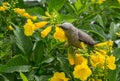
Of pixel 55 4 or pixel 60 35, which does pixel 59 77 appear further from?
pixel 55 4

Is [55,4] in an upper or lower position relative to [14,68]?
upper

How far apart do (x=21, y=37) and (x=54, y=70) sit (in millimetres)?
149

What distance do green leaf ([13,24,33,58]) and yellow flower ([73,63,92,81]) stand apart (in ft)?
0.76

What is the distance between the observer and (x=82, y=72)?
1068 millimetres

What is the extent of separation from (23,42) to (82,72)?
0.90ft

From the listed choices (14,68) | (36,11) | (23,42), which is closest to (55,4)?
(36,11)

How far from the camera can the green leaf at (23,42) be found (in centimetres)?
125

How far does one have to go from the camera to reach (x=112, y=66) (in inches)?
43.6

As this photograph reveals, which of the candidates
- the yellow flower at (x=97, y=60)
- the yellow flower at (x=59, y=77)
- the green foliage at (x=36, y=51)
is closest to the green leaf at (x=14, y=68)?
the green foliage at (x=36, y=51)

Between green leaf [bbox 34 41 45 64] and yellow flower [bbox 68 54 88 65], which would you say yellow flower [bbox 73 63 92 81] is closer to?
yellow flower [bbox 68 54 88 65]

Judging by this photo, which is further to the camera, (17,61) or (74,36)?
(17,61)

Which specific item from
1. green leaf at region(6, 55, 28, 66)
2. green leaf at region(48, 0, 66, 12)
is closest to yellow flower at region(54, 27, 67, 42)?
green leaf at region(6, 55, 28, 66)

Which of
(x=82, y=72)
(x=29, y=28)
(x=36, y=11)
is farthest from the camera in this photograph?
(x=36, y=11)

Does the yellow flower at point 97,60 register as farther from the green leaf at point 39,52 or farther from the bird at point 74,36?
the green leaf at point 39,52
